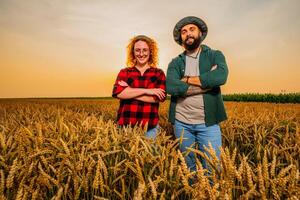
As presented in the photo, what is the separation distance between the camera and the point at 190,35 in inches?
132

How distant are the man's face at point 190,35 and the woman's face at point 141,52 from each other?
1.69 feet

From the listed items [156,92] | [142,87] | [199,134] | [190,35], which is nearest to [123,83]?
[142,87]

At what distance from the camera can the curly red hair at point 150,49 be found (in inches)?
149

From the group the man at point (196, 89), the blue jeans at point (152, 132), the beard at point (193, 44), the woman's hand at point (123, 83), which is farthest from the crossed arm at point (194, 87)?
the woman's hand at point (123, 83)

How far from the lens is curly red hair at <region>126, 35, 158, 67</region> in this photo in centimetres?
379

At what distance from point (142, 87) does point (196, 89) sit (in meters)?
0.82

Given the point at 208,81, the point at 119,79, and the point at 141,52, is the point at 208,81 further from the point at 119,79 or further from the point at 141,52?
the point at 119,79

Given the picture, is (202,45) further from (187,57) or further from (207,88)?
(207,88)

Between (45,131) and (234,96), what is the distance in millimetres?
47232

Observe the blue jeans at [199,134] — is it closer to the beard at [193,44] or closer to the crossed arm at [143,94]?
the crossed arm at [143,94]

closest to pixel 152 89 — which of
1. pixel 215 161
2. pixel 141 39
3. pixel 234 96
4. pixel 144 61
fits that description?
pixel 144 61

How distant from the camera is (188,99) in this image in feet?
11.3

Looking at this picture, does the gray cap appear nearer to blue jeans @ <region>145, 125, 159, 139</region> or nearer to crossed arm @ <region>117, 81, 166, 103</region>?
crossed arm @ <region>117, 81, 166, 103</region>

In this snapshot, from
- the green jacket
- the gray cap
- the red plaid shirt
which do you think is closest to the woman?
the red plaid shirt
